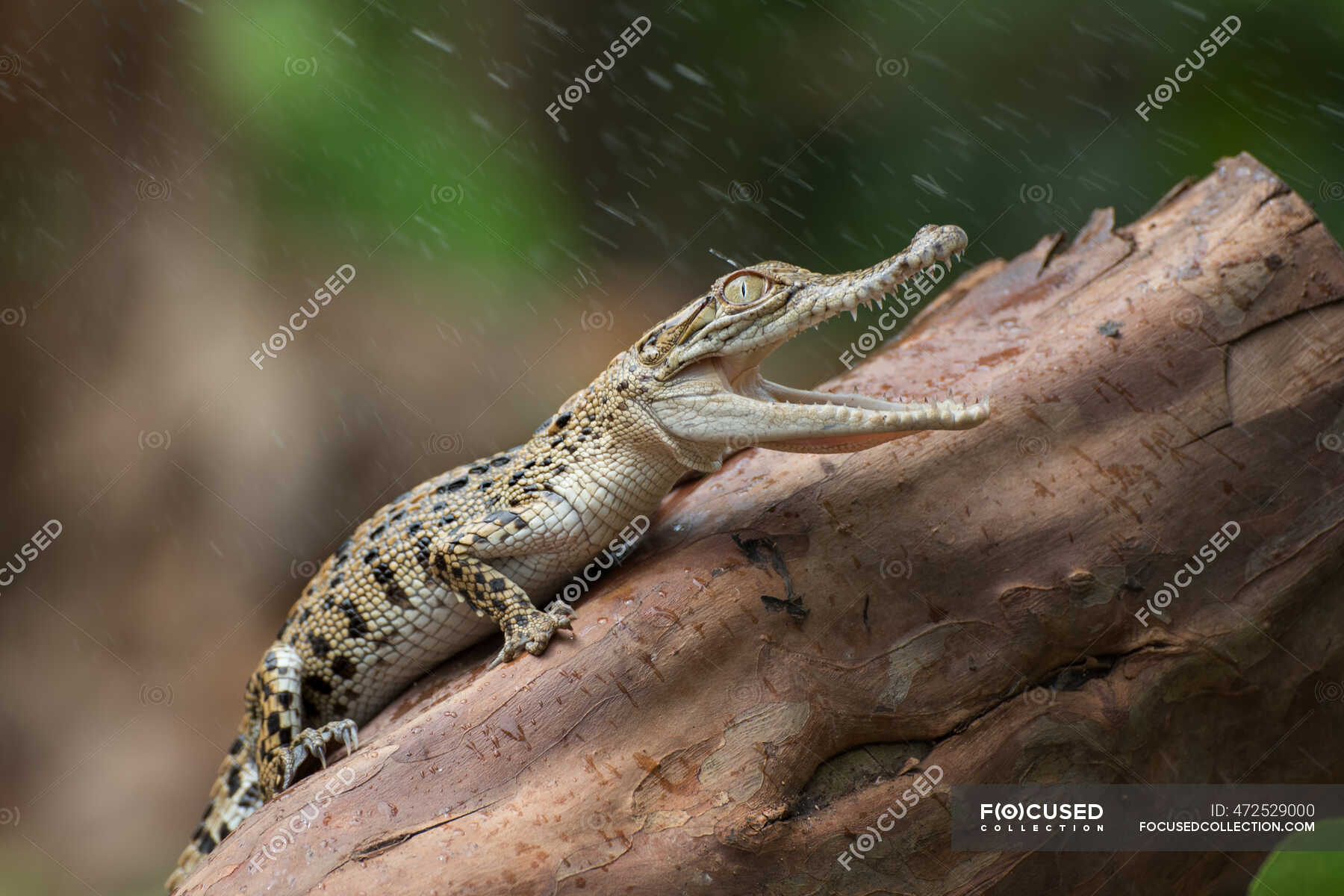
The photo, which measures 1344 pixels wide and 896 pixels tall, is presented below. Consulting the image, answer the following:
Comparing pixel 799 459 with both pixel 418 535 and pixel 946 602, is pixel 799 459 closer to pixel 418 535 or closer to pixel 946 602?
pixel 946 602

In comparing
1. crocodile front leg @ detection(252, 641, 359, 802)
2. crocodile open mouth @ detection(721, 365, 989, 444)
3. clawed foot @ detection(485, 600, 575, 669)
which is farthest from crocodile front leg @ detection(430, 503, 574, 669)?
crocodile open mouth @ detection(721, 365, 989, 444)

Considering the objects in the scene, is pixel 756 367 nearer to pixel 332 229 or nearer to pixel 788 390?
pixel 788 390

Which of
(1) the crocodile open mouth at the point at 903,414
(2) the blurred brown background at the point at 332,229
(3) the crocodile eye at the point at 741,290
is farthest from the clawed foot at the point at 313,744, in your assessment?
(2) the blurred brown background at the point at 332,229

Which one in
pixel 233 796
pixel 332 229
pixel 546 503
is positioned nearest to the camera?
pixel 546 503

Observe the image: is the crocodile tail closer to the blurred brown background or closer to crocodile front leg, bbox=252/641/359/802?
crocodile front leg, bbox=252/641/359/802

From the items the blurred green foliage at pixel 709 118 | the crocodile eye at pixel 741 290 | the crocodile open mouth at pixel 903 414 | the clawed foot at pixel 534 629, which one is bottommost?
the clawed foot at pixel 534 629

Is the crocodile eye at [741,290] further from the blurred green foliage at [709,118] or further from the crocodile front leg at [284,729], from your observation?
the blurred green foliage at [709,118]

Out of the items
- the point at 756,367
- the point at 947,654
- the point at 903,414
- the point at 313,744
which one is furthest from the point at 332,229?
the point at 947,654
